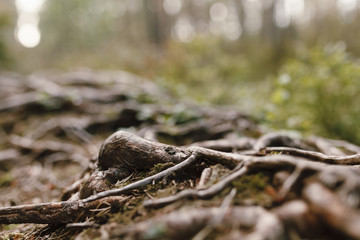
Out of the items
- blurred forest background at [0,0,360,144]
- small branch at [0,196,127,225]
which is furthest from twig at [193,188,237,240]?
blurred forest background at [0,0,360,144]

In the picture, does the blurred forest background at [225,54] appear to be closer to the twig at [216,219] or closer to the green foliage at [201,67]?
the green foliage at [201,67]

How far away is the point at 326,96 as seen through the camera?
4336mm

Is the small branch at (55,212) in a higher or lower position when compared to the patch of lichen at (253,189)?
lower

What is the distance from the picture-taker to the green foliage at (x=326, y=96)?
3994mm

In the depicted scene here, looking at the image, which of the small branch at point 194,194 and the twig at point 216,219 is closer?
the twig at point 216,219

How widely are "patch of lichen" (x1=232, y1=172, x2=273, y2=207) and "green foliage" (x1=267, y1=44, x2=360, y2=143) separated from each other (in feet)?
8.47

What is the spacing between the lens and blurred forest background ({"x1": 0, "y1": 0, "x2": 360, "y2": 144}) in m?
4.21

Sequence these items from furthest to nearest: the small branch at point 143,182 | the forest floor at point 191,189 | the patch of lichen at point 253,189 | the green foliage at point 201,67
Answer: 1. the green foliage at point 201,67
2. the small branch at point 143,182
3. the patch of lichen at point 253,189
4. the forest floor at point 191,189

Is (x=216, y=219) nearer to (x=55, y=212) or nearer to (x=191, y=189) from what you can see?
(x=191, y=189)

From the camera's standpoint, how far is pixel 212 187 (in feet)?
5.07

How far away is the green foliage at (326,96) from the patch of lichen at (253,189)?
258 cm

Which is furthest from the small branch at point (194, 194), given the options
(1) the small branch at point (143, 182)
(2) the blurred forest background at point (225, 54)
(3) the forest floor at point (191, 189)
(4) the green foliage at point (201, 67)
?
(4) the green foliage at point (201, 67)

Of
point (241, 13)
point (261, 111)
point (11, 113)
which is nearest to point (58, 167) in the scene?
point (11, 113)

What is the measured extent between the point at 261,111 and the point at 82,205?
157 inches
